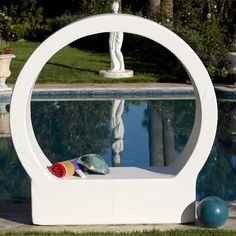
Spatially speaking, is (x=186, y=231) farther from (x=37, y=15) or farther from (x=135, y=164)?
(x=37, y=15)

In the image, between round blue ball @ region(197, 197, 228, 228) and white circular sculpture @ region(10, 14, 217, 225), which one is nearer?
round blue ball @ region(197, 197, 228, 228)

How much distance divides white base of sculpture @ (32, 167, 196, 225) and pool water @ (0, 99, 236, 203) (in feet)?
5.19

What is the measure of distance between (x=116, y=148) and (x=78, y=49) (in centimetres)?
1579

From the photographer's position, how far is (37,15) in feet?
101

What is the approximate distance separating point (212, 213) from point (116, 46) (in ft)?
41.2

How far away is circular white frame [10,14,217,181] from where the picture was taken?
638cm

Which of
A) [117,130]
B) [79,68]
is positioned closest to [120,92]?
[79,68]

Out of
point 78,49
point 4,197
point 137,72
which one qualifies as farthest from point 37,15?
point 4,197

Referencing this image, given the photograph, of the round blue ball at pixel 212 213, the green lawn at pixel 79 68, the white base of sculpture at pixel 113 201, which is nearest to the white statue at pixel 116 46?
the green lawn at pixel 79 68

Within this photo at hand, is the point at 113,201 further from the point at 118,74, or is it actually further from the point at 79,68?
the point at 79,68

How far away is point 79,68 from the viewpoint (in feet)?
67.7

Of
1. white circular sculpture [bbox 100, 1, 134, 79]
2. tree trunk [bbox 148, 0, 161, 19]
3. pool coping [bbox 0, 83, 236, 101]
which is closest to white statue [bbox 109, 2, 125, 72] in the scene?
white circular sculpture [bbox 100, 1, 134, 79]

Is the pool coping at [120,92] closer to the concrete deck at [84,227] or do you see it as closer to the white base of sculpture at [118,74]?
the white base of sculpture at [118,74]

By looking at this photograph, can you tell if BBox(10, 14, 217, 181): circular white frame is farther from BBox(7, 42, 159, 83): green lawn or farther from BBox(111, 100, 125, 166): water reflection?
BBox(7, 42, 159, 83): green lawn
